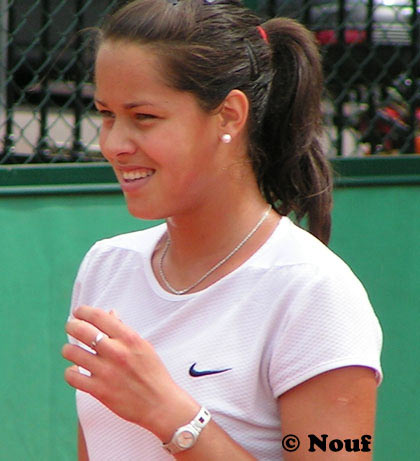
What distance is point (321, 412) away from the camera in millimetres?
1526

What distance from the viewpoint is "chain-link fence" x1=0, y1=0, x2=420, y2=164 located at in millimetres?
3480

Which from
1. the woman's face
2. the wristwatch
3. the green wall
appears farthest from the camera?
the green wall

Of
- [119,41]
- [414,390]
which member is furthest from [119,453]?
[414,390]

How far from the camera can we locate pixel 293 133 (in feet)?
6.44

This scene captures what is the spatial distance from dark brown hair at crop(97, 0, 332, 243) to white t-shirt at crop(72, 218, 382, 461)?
0.73 feet

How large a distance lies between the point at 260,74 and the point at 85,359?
686 millimetres

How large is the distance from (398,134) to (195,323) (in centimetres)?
235

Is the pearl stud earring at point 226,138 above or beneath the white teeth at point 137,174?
above

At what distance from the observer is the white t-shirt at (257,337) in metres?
1.55

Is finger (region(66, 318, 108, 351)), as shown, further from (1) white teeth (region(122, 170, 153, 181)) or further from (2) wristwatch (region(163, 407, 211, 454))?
(1) white teeth (region(122, 170, 153, 181))

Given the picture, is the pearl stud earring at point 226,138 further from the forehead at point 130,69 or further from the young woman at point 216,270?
the forehead at point 130,69

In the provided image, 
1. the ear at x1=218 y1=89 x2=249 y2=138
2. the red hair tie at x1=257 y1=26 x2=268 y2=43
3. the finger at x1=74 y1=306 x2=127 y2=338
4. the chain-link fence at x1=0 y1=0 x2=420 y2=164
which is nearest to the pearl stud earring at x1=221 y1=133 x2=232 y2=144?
the ear at x1=218 y1=89 x2=249 y2=138

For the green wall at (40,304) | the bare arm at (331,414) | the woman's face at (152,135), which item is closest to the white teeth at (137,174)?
the woman's face at (152,135)

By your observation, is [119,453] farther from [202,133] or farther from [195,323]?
[202,133]
